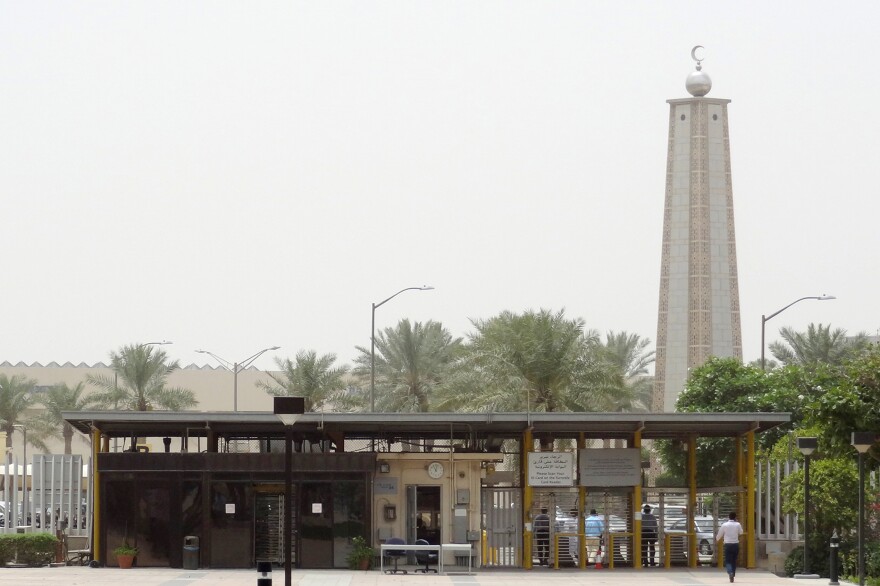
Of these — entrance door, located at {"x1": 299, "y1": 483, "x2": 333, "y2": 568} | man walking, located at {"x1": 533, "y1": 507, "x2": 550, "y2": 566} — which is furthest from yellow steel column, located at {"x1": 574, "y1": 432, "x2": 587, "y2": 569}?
entrance door, located at {"x1": 299, "y1": 483, "x2": 333, "y2": 568}

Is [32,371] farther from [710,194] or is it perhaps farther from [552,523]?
[552,523]

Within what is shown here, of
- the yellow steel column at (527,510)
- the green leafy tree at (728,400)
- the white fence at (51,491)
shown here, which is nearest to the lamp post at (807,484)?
the yellow steel column at (527,510)

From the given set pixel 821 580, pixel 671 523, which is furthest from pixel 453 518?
pixel 821 580

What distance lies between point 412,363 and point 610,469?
26.8 meters

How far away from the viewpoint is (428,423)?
32.9 m

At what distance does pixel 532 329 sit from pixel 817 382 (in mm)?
10622

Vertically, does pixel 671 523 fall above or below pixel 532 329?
below

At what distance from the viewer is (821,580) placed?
30.8 m

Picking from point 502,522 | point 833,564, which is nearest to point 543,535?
point 502,522

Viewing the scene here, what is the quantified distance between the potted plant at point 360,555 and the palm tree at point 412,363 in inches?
1034

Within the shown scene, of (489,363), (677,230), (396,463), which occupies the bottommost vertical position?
(396,463)

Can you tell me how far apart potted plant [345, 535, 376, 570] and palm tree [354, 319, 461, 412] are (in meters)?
26.3

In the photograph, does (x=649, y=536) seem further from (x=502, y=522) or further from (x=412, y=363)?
(x=412, y=363)

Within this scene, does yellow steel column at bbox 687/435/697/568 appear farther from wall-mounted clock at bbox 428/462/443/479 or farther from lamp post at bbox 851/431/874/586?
wall-mounted clock at bbox 428/462/443/479
